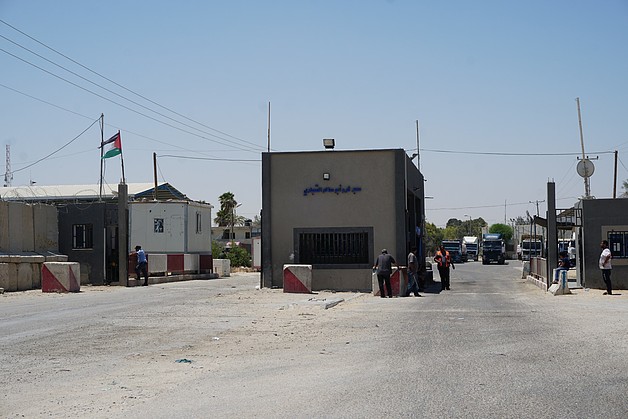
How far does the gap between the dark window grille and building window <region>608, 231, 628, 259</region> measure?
8.80m

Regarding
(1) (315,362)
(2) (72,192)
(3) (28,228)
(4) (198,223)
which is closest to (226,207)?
(2) (72,192)

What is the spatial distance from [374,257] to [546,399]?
21.3m

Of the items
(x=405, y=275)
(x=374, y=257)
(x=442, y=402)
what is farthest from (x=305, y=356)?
(x=374, y=257)

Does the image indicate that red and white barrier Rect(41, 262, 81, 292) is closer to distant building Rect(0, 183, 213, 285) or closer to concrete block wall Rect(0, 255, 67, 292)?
concrete block wall Rect(0, 255, 67, 292)

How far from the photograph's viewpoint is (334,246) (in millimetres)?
30234

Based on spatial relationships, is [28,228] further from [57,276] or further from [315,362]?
[315,362]

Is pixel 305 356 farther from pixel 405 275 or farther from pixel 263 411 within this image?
pixel 405 275

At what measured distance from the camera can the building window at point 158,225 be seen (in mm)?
40594

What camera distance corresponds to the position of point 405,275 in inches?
1084

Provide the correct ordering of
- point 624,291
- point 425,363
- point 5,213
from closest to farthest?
1. point 425,363
2. point 624,291
3. point 5,213

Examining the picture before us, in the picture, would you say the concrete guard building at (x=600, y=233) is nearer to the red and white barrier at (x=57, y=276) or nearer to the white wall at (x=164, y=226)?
the red and white barrier at (x=57, y=276)

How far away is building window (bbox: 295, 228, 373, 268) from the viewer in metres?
29.9

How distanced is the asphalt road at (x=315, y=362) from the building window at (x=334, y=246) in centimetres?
889

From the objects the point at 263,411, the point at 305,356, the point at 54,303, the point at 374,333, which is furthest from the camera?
the point at 54,303
